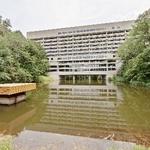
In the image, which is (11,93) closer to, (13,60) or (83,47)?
(13,60)

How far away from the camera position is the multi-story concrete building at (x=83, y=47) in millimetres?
52625

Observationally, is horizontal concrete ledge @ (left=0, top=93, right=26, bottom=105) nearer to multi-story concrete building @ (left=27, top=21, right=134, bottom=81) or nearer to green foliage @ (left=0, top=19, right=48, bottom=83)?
green foliage @ (left=0, top=19, right=48, bottom=83)

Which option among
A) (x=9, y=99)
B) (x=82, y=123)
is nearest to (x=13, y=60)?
(x=9, y=99)

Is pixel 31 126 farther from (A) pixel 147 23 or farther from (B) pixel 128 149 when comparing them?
(A) pixel 147 23

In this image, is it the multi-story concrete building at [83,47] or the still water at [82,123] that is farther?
the multi-story concrete building at [83,47]

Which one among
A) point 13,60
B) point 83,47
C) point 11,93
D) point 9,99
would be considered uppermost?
point 83,47

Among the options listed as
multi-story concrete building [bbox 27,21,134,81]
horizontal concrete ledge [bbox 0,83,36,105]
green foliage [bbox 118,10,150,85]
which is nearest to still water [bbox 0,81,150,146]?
horizontal concrete ledge [bbox 0,83,36,105]

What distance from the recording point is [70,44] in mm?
65000

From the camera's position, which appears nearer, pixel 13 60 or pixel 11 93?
pixel 11 93

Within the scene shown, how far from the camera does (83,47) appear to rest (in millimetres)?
63844

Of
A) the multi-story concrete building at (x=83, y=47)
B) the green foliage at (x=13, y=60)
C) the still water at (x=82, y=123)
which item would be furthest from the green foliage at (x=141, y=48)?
the multi-story concrete building at (x=83, y=47)

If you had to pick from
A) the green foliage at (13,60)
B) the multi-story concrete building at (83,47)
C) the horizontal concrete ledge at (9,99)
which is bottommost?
the horizontal concrete ledge at (9,99)

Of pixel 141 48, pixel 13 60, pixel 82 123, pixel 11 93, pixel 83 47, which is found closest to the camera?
pixel 82 123

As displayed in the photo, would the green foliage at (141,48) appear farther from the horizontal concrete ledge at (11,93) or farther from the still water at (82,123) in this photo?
the still water at (82,123)
